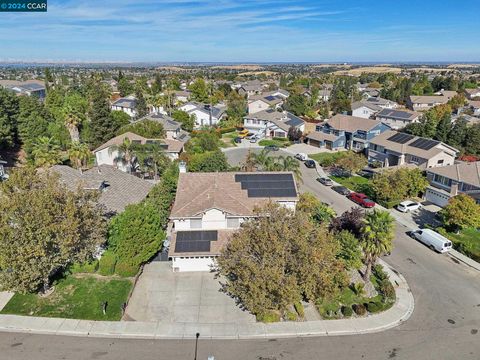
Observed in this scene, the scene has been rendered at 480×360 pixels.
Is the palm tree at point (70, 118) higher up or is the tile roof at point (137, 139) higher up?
the palm tree at point (70, 118)

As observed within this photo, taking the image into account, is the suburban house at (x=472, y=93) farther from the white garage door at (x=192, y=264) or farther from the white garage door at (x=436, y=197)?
the white garage door at (x=192, y=264)

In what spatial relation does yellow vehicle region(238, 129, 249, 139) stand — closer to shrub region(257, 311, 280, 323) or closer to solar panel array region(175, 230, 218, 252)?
solar panel array region(175, 230, 218, 252)

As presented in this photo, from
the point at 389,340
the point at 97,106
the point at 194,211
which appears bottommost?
the point at 389,340

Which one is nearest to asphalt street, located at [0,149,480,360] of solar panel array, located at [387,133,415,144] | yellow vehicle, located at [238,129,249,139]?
solar panel array, located at [387,133,415,144]

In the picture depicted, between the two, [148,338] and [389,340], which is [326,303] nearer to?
[389,340]

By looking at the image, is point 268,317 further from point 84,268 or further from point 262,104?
point 262,104

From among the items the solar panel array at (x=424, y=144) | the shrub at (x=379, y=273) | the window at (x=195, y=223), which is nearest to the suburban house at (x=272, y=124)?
the solar panel array at (x=424, y=144)

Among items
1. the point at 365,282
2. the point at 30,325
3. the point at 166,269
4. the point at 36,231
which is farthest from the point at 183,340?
the point at 365,282
